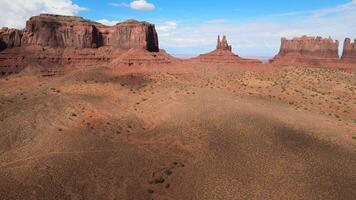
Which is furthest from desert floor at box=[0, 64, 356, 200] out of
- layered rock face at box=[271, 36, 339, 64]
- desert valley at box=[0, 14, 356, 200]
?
layered rock face at box=[271, 36, 339, 64]

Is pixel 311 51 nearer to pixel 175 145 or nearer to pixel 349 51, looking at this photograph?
pixel 349 51

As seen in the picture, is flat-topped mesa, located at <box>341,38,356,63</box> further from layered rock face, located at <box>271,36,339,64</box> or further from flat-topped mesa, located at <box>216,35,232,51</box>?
flat-topped mesa, located at <box>216,35,232,51</box>

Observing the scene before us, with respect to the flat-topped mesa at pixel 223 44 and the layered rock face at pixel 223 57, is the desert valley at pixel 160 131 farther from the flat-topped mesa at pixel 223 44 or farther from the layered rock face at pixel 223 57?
the flat-topped mesa at pixel 223 44

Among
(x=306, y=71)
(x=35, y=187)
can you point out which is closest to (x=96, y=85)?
(x=35, y=187)

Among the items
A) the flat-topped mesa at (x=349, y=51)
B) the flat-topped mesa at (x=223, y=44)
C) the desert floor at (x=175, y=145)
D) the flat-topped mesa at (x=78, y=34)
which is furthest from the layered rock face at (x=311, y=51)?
the desert floor at (x=175, y=145)

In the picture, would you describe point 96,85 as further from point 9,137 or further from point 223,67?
point 223,67

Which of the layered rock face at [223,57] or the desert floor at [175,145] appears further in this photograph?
the layered rock face at [223,57]

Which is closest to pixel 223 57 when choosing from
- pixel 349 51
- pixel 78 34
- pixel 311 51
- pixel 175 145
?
pixel 78 34

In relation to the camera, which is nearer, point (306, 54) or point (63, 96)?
point (63, 96)
